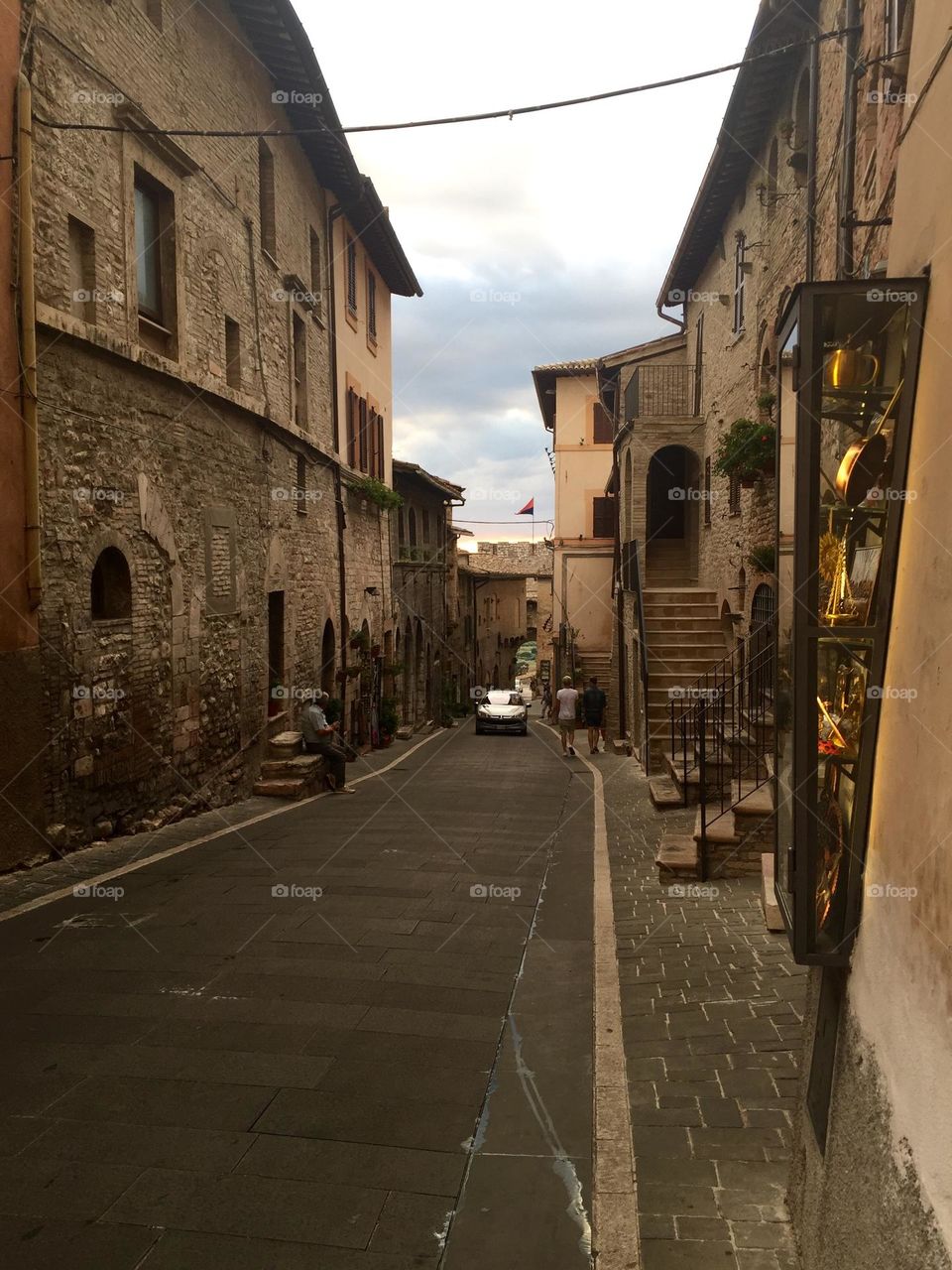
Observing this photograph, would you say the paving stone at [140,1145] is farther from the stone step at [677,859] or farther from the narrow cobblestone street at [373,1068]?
the stone step at [677,859]

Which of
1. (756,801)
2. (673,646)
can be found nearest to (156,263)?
(756,801)

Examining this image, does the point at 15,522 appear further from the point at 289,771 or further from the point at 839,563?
the point at 839,563

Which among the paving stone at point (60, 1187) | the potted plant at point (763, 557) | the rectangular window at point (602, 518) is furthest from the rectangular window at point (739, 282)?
the rectangular window at point (602, 518)

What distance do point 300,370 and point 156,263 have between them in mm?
6190

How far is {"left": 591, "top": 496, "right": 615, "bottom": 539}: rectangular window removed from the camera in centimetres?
3478

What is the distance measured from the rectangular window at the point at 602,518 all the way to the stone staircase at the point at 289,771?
22.1m

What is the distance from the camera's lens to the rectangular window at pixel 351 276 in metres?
22.0

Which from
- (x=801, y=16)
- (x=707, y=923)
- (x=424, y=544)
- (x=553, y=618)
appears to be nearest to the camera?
(x=707, y=923)

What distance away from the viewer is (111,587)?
1069 centimetres

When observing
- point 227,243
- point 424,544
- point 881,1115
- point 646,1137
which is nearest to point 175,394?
point 227,243

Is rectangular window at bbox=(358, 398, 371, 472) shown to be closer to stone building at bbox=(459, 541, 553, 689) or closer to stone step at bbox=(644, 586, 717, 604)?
stone step at bbox=(644, 586, 717, 604)

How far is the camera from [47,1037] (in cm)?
504

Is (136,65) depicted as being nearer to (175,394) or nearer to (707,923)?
(175,394)

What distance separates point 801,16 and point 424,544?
2314cm
